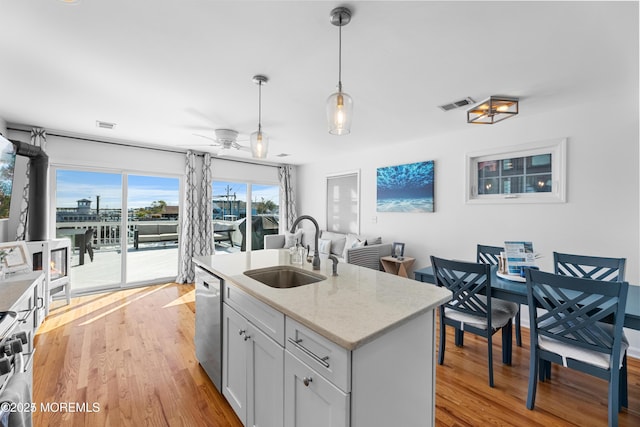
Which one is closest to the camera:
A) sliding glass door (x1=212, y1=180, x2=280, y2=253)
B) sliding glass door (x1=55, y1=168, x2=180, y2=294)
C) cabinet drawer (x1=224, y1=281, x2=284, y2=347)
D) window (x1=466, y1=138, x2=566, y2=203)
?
cabinet drawer (x1=224, y1=281, x2=284, y2=347)

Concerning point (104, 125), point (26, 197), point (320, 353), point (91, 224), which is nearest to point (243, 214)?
point (91, 224)

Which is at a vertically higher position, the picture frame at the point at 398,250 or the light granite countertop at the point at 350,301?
the light granite countertop at the point at 350,301

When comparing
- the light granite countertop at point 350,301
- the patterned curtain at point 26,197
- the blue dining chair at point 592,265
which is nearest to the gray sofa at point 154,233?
the patterned curtain at point 26,197

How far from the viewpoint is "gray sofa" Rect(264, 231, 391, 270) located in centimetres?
401

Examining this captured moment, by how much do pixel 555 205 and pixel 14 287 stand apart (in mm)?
4725

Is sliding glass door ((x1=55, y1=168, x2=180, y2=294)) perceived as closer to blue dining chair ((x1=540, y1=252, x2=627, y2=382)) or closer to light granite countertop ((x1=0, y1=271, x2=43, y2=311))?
light granite countertop ((x1=0, y1=271, x2=43, y2=311))

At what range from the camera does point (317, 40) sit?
1.77 m

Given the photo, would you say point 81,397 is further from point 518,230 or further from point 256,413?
point 518,230

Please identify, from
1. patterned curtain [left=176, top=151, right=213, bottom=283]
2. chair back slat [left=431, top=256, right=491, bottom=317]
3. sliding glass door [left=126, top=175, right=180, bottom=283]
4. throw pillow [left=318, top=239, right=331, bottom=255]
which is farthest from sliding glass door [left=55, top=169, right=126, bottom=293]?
chair back slat [left=431, top=256, right=491, bottom=317]

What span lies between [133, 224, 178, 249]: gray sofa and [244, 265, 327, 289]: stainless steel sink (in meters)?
3.64

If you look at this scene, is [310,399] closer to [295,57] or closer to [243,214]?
[295,57]

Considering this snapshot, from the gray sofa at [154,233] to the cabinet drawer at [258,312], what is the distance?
3704 millimetres

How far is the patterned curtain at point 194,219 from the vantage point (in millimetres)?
4793

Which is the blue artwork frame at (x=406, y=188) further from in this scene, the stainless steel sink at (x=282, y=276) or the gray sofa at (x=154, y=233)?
the gray sofa at (x=154, y=233)
